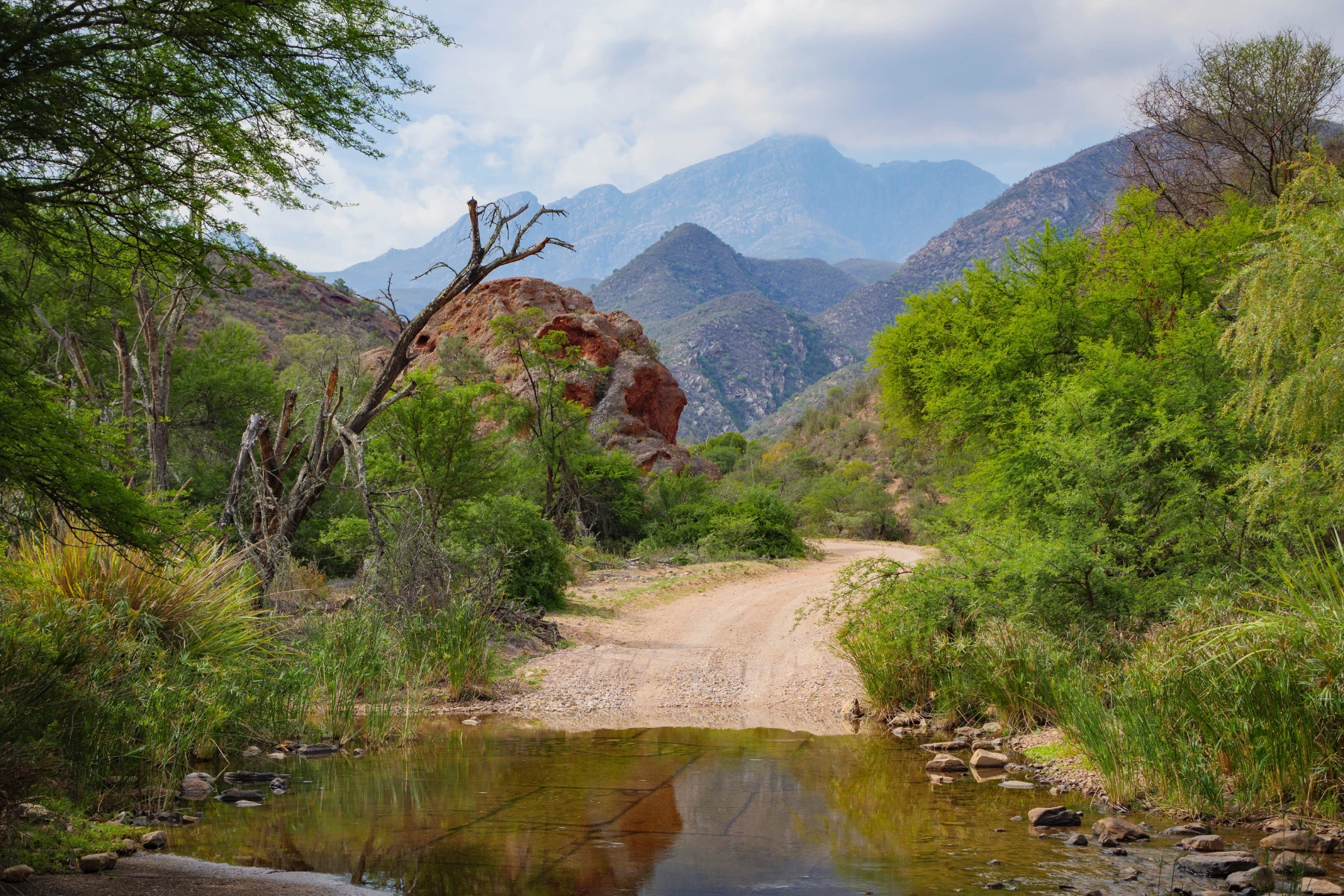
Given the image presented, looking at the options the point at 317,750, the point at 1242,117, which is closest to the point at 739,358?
the point at 1242,117

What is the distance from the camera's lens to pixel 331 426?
502 inches

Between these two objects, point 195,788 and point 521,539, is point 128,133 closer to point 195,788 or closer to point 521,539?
point 195,788

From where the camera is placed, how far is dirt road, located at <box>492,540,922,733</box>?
10.6 m

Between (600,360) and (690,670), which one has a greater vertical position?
(600,360)

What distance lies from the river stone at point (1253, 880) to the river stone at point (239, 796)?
253 inches

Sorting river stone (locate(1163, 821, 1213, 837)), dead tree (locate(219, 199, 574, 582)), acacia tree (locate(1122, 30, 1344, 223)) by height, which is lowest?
river stone (locate(1163, 821, 1213, 837))

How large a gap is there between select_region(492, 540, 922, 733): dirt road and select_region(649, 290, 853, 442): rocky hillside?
244ft

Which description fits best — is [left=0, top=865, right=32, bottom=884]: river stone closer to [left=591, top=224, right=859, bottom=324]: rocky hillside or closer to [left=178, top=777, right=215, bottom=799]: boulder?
[left=178, top=777, right=215, bottom=799]: boulder

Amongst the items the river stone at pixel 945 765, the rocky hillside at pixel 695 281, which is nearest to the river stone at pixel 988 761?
the river stone at pixel 945 765

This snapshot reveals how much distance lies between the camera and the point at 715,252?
14988 cm

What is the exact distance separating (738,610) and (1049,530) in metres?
7.66

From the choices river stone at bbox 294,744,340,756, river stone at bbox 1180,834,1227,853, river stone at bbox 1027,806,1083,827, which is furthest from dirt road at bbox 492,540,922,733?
river stone at bbox 1180,834,1227,853

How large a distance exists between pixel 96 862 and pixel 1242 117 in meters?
25.9

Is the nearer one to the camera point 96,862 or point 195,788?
point 96,862
